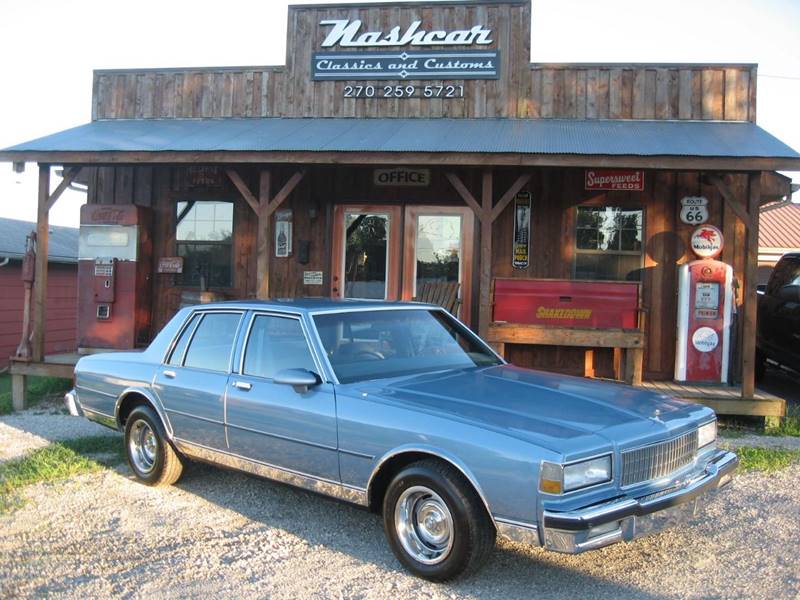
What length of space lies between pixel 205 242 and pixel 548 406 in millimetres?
8355

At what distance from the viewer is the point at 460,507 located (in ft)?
11.9

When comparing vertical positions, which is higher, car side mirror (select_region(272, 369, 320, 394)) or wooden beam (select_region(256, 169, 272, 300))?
wooden beam (select_region(256, 169, 272, 300))

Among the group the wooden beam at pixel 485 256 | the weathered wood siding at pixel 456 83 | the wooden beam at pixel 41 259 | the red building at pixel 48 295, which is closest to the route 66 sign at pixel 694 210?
the weathered wood siding at pixel 456 83

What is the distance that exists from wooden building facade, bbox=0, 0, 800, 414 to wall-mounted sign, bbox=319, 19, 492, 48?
0.8 inches

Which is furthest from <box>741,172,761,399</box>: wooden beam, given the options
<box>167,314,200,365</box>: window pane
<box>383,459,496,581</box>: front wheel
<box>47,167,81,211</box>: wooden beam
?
<box>47,167,81,211</box>: wooden beam

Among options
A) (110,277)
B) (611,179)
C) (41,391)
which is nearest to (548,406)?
(611,179)

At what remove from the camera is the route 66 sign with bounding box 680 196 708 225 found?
9828 mm

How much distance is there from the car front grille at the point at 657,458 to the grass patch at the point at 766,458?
8.52 ft

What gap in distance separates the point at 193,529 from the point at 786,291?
8456 mm

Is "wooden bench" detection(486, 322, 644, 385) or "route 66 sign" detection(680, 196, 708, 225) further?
"route 66 sign" detection(680, 196, 708, 225)

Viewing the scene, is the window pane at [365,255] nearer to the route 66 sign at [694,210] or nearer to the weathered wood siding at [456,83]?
the weathered wood siding at [456,83]

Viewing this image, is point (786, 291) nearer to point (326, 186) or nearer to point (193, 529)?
point (326, 186)

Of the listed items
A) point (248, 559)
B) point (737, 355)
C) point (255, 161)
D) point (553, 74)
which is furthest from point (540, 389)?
point (553, 74)

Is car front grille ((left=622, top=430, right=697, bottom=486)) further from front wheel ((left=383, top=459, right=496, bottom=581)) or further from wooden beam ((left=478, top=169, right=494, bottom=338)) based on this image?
wooden beam ((left=478, top=169, right=494, bottom=338))
